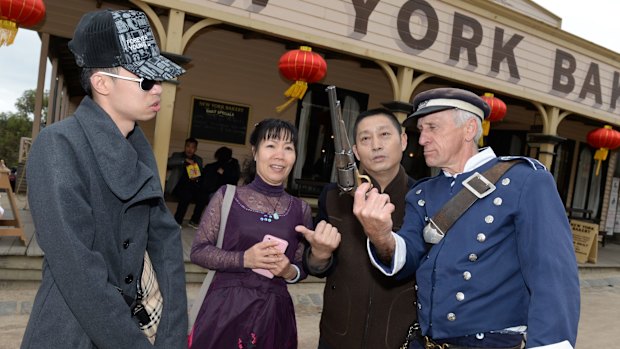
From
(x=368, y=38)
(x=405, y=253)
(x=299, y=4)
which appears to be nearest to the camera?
(x=405, y=253)

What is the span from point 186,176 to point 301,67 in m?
2.97

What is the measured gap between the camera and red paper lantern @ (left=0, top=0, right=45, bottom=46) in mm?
4461

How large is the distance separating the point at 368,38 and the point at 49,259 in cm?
643

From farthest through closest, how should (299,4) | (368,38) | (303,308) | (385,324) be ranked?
(368,38), (299,4), (303,308), (385,324)

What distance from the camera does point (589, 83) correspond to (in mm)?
9805

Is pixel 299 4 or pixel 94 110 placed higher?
pixel 299 4

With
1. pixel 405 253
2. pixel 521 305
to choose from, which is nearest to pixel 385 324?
pixel 405 253

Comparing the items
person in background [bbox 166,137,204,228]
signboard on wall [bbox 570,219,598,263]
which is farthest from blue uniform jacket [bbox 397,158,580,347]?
signboard on wall [bbox 570,219,598,263]

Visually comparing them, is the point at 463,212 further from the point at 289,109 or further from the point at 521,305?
the point at 289,109

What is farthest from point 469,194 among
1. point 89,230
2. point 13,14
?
point 13,14

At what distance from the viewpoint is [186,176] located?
25.1 feet

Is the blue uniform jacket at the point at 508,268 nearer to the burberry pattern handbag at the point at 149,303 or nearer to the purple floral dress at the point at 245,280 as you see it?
the purple floral dress at the point at 245,280

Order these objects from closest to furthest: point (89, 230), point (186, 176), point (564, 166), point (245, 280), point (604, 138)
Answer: point (89, 230) < point (245, 280) < point (186, 176) < point (604, 138) < point (564, 166)

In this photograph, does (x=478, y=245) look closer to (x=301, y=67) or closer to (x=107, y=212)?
(x=107, y=212)
